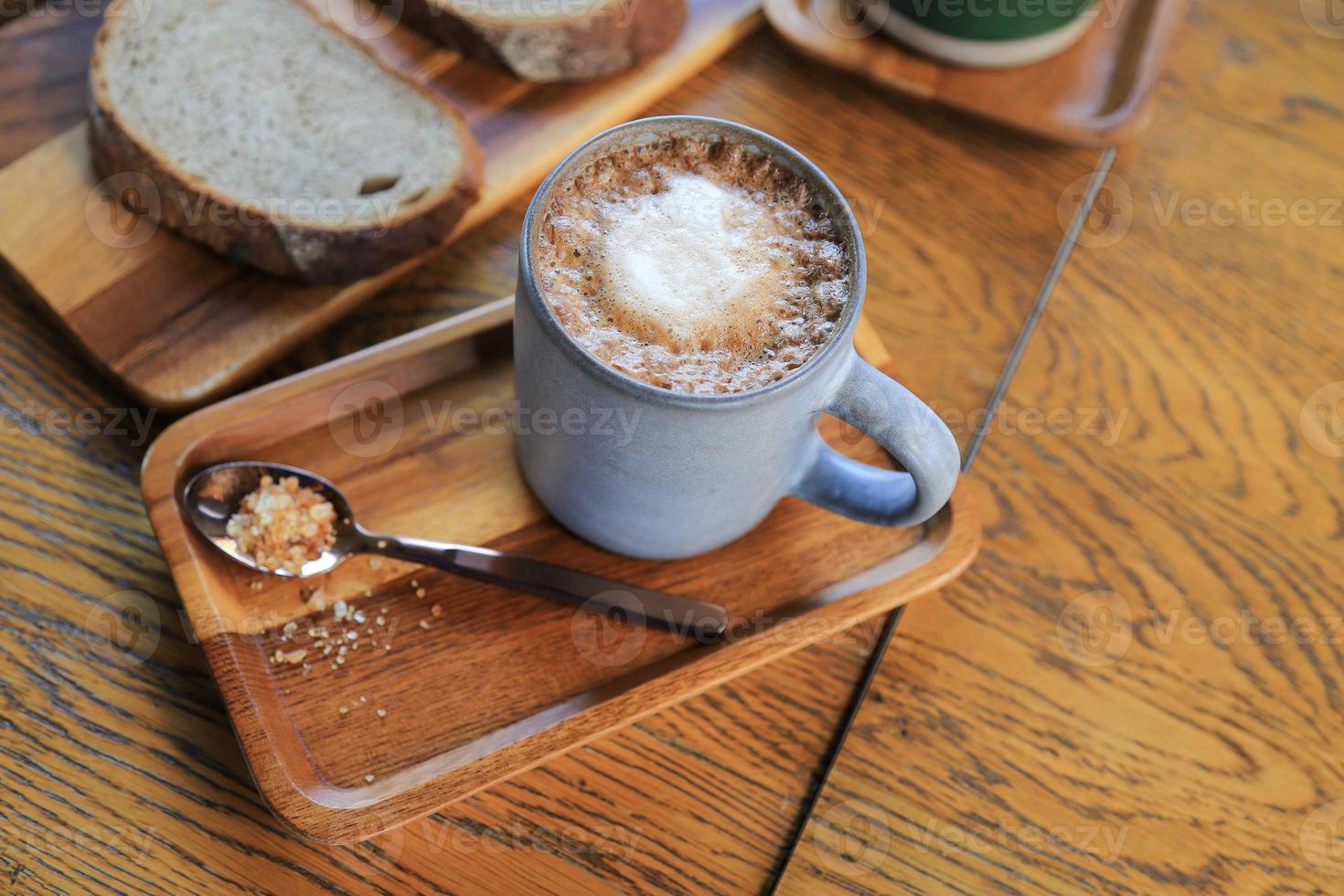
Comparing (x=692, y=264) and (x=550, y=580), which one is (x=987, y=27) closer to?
(x=692, y=264)

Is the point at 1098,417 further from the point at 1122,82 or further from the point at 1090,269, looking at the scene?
the point at 1122,82

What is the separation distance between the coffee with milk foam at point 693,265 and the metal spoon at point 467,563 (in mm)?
260

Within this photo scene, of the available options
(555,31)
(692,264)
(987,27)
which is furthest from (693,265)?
(987,27)

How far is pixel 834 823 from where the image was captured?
3.14 ft

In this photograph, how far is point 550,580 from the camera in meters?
0.98

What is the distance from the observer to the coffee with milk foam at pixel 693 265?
81 cm

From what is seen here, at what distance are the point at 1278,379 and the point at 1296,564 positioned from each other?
23cm

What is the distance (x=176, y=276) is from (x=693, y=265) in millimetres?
648

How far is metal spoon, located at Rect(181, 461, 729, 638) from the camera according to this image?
0.97 m

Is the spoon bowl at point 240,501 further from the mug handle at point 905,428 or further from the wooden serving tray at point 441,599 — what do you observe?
the mug handle at point 905,428

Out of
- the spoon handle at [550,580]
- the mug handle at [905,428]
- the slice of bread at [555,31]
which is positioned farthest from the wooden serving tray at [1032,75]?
the spoon handle at [550,580]

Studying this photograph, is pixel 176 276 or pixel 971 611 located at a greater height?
pixel 176 276

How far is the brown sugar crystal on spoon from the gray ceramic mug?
20cm

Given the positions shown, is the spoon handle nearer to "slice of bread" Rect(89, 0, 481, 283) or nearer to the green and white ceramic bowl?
"slice of bread" Rect(89, 0, 481, 283)
